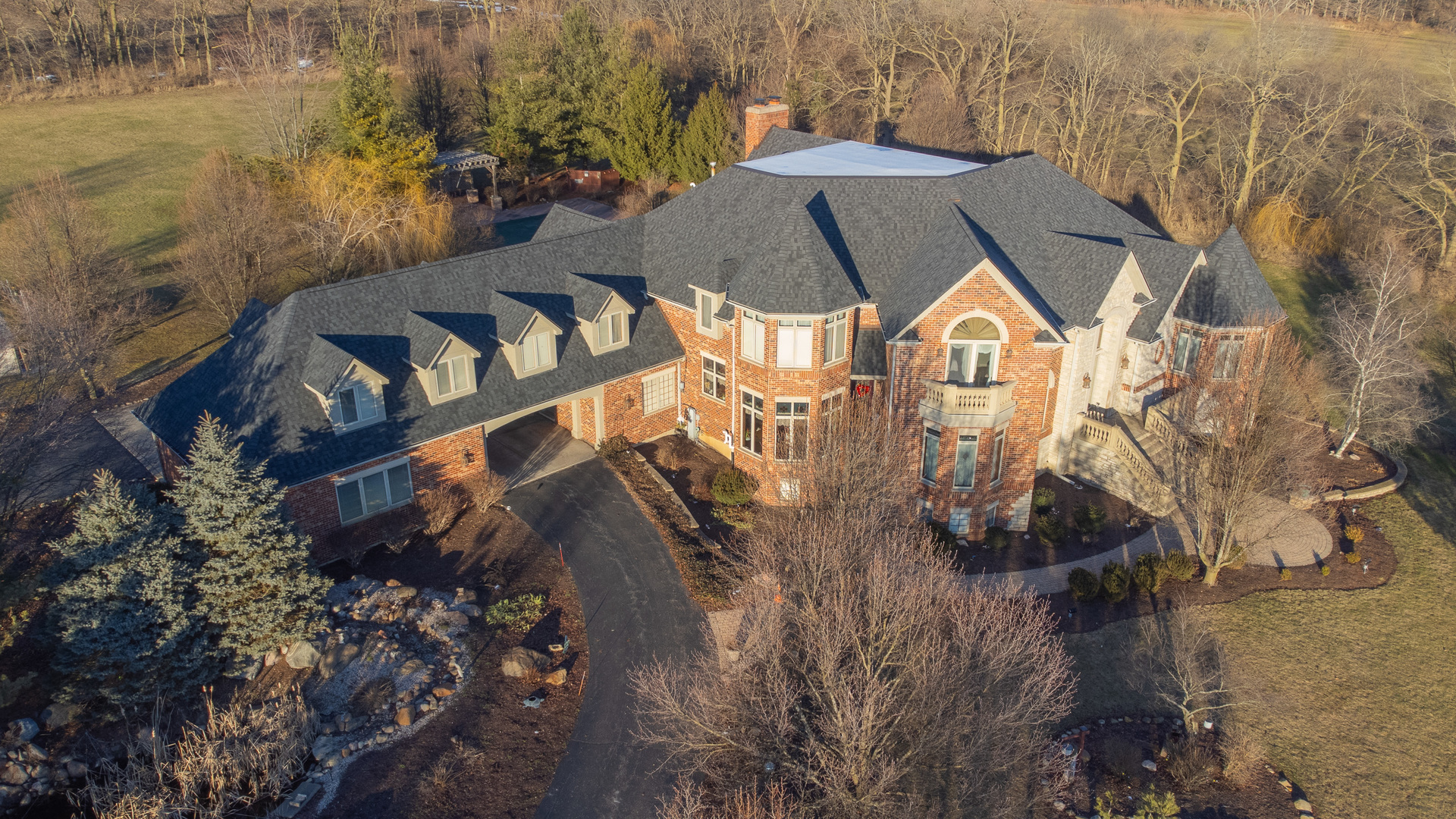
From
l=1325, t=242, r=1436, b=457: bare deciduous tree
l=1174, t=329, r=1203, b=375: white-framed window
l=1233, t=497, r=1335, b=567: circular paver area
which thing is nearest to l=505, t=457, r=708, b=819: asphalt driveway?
l=1233, t=497, r=1335, b=567: circular paver area

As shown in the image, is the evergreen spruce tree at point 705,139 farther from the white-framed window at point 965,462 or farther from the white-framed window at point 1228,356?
the white-framed window at point 965,462

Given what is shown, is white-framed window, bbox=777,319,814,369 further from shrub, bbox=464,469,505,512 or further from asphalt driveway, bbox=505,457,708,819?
shrub, bbox=464,469,505,512

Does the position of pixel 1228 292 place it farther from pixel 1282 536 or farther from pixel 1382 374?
pixel 1282 536

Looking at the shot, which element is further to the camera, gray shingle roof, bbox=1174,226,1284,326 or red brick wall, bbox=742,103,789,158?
red brick wall, bbox=742,103,789,158

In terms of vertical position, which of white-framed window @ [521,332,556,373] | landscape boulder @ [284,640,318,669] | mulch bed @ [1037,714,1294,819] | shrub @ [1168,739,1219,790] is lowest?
mulch bed @ [1037,714,1294,819]

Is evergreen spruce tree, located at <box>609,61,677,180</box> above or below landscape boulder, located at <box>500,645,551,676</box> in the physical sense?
above

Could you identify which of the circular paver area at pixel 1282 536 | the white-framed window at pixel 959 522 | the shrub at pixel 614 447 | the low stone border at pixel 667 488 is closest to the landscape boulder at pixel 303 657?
the low stone border at pixel 667 488
